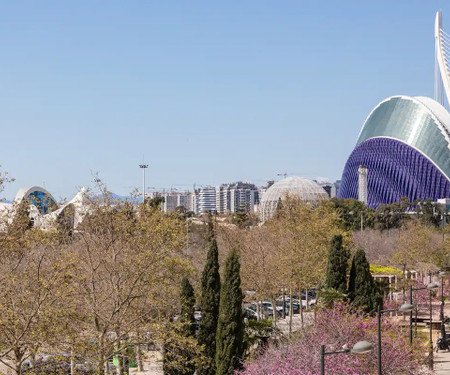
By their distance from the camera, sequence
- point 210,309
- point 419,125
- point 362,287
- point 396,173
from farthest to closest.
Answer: point 396,173, point 419,125, point 362,287, point 210,309

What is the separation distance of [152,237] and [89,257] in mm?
1783

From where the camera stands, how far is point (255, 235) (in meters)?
39.5

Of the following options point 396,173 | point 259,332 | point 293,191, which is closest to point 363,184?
point 396,173

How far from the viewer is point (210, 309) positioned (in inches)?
957

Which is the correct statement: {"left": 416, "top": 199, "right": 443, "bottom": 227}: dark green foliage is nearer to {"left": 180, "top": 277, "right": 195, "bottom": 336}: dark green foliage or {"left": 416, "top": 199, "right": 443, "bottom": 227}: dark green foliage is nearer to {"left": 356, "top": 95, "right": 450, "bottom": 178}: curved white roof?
{"left": 356, "top": 95, "right": 450, "bottom": 178}: curved white roof

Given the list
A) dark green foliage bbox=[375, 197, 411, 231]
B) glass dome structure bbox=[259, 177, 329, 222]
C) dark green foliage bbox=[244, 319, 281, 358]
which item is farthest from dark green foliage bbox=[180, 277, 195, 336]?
glass dome structure bbox=[259, 177, 329, 222]

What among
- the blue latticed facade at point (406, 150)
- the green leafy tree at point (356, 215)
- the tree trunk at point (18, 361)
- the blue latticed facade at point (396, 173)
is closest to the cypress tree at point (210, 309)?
the tree trunk at point (18, 361)

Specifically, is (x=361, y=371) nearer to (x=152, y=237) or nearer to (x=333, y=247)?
(x=152, y=237)

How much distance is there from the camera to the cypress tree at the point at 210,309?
2369 centimetres

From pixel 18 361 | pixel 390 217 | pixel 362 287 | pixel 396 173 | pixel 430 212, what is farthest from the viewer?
pixel 396 173

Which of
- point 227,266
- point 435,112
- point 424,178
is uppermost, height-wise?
point 435,112

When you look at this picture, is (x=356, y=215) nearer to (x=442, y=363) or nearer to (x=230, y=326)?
(x=442, y=363)

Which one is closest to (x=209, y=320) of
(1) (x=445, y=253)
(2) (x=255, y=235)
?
(2) (x=255, y=235)

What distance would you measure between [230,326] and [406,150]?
67670 millimetres
